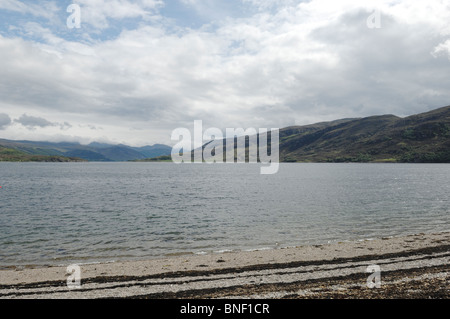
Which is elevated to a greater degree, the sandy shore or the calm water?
the sandy shore

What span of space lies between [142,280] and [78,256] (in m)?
12.9

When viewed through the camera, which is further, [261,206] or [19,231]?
[261,206]

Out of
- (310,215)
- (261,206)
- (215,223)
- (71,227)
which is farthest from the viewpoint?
(261,206)

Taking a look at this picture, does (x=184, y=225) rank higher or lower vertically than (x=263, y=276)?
lower

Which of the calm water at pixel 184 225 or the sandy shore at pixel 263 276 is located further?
the calm water at pixel 184 225

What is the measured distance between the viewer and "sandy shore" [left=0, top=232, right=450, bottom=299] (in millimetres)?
18594

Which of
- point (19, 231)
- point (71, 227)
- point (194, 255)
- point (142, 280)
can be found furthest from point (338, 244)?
point (19, 231)

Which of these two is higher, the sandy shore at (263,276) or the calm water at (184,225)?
the sandy shore at (263,276)

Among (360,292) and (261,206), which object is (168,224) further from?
(360,292)

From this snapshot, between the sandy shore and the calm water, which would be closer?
the sandy shore

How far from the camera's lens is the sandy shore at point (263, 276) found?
18.6 m

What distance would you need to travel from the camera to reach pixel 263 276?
2275cm

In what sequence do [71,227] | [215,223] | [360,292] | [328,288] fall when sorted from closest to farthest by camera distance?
[360,292] → [328,288] → [71,227] → [215,223]
